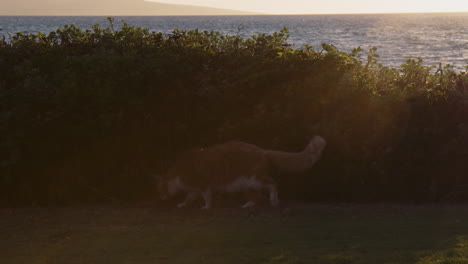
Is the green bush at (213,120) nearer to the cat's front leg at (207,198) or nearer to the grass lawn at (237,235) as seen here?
the grass lawn at (237,235)

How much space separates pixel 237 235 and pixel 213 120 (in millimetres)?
3839

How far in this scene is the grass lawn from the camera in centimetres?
854

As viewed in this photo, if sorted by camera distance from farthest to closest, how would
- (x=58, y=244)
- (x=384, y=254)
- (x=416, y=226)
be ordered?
(x=416, y=226) → (x=58, y=244) → (x=384, y=254)

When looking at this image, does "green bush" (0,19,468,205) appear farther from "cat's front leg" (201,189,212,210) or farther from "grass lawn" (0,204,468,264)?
"cat's front leg" (201,189,212,210)

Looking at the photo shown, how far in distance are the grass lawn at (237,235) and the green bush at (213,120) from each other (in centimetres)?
88

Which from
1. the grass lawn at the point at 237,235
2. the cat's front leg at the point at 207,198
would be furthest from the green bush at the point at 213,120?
the cat's front leg at the point at 207,198

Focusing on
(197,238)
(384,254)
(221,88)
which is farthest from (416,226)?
(221,88)

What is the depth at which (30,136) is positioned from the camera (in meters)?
12.5

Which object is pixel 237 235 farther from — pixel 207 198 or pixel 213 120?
pixel 213 120

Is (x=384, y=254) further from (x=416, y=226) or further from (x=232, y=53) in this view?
(x=232, y=53)

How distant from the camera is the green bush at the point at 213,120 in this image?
1272 cm

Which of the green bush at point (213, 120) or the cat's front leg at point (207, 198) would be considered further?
the green bush at point (213, 120)

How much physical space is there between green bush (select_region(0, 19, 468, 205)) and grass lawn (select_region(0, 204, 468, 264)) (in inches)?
34.6

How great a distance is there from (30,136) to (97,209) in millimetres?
1872
